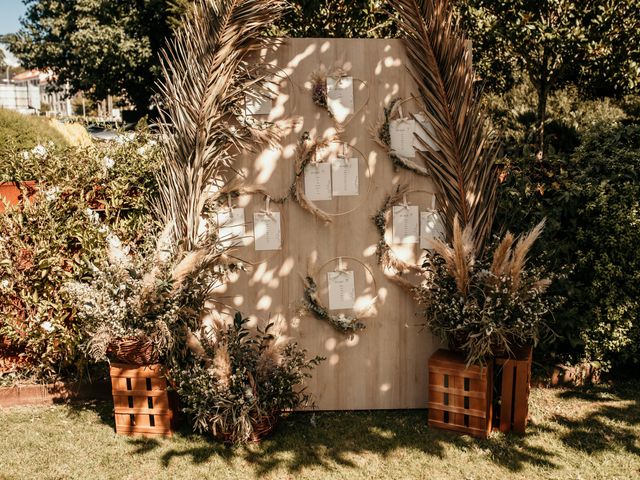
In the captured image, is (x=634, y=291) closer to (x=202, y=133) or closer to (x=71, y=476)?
(x=202, y=133)

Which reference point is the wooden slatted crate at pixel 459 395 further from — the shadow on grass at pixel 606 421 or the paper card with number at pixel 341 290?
the paper card with number at pixel 341 290

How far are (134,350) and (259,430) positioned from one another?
0.94 meters

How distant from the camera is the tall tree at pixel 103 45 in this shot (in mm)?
19531

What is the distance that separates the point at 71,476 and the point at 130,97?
20.5 meters

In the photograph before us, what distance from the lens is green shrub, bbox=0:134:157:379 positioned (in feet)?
13.6

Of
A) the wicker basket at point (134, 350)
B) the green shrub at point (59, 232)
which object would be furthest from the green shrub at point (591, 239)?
the green shrub at point (59, 232)

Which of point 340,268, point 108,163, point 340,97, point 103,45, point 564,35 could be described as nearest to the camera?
point 340,97

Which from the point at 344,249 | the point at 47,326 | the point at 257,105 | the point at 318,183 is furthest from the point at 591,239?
the point at 47,326

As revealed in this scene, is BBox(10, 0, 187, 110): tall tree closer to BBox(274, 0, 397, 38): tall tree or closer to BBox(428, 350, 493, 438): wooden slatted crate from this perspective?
BBox(274, 0, 397, 38): tall tree

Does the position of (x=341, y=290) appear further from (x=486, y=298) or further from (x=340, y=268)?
(x=486, y=298)

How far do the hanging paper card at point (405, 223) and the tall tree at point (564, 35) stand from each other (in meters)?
3.58

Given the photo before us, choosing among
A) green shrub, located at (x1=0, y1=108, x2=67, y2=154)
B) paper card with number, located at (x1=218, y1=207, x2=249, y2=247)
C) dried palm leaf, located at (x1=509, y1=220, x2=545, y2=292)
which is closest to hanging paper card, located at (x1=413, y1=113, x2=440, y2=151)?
dried palm leaf, located at (x1=509, y1=220, x2=545, y2=292)

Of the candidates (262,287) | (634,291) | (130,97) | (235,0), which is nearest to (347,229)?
(262,287)

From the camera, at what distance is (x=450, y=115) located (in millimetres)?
3834
